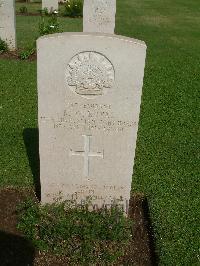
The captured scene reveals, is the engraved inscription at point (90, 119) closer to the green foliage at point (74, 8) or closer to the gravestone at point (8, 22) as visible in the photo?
the gravestone at point (8, 22)

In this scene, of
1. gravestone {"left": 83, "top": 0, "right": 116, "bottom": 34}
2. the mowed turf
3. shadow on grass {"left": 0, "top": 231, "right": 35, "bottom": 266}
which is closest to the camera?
shadow on grass {"left": 0, "top": 231, "right": 35, "bottom": 266}

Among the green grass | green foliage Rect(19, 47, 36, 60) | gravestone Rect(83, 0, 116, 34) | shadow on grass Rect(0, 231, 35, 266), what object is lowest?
shadow on grass Rect(0, 231, 35, 266)

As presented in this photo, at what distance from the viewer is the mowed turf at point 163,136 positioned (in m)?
4.64

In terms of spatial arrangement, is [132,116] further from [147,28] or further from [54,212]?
[147,28]

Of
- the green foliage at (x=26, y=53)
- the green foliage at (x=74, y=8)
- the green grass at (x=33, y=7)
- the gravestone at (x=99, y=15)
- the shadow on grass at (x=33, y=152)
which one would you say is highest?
the gravestone at (x=99, y=15)

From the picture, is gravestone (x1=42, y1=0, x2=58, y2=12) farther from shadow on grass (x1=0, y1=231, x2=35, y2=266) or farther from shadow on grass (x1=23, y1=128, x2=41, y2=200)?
shadow on grass (x1=0, y1=231, x2=35, y2=266)

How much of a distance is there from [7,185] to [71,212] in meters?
1.14

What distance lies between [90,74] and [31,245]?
1.84 meters

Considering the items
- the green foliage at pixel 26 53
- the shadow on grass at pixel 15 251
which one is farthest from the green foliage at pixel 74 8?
the shadow on grass at pixel 15 251

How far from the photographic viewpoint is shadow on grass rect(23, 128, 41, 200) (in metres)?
5.39

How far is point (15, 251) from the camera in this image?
423 cm

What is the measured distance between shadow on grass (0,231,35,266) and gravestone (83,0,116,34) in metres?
7.92

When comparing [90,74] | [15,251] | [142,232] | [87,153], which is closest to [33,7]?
[87,153]

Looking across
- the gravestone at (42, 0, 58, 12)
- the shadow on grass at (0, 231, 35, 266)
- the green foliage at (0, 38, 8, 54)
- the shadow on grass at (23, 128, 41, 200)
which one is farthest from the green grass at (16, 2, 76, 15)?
the shadow on grass at (0, 231, 35, 266)
